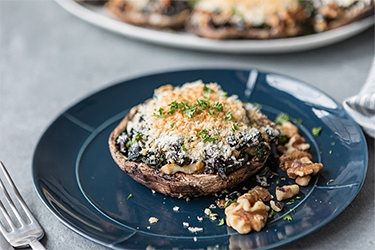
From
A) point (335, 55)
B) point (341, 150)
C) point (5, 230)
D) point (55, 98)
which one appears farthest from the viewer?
point (335, 55)

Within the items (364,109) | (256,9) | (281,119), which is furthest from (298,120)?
(256,9)

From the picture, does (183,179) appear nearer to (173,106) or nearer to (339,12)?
(173,106)

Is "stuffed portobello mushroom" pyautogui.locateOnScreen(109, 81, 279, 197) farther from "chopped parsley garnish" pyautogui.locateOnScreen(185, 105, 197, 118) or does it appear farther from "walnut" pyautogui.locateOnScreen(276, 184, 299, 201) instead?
"walnut" pyautogui.locateOnScreen(276, 184, 299, 201)

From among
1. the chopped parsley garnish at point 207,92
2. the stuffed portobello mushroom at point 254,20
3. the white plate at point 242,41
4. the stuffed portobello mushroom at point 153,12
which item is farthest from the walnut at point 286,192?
the stuffed portobello mushroom at point 153,12

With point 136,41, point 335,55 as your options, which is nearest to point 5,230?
point 136,41

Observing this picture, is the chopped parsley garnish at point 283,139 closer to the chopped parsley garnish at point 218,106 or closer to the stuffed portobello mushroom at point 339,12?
the chopped parsley garnish at point 218,106

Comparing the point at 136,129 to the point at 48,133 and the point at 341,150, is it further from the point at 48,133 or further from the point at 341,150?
the point at 341,150
